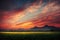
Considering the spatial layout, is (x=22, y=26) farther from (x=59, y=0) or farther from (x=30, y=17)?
(x=59, y=0)

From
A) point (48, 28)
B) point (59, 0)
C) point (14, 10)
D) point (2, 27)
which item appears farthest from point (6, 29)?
point (59, 0)

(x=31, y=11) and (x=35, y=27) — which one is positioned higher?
(x=31, y=11)

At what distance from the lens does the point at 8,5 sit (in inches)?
231

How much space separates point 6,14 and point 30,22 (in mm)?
616

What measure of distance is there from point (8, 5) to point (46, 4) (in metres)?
0.93

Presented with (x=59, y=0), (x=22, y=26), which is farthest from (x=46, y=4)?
(x=22, y=26)

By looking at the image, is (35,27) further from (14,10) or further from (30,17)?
(14,10)

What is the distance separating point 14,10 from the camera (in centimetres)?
586

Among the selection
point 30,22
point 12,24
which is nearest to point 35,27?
point 30,22

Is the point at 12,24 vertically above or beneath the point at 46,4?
beneath

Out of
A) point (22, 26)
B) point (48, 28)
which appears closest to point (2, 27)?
point (22, 26)

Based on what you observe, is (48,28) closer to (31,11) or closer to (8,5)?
(31,11)

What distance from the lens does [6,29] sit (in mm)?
5820

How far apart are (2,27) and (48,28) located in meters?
1.12
